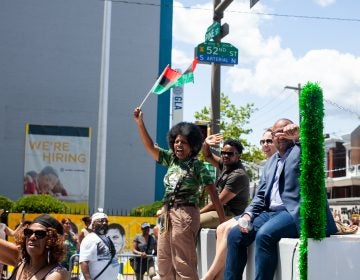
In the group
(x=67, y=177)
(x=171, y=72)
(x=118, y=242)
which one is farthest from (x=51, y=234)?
(x=67, y=177)

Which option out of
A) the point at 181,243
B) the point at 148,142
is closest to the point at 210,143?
the point at 148,142

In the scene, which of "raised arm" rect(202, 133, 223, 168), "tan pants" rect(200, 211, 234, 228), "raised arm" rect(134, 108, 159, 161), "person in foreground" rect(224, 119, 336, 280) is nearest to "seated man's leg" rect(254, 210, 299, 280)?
"person in foreground" rect(224, 119, 336, 280)

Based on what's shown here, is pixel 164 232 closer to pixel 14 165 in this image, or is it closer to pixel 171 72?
pixel 171 72

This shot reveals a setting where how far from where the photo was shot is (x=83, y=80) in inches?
1321

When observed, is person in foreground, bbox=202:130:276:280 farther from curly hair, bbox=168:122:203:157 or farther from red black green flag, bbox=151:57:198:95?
red black green flag, bbox=151:57:198:95

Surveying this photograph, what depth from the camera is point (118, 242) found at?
15062 mm

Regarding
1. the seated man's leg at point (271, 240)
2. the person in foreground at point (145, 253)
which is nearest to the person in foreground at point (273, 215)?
the seated man's leg at point (271, 240)

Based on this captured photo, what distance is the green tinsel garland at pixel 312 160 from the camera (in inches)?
152

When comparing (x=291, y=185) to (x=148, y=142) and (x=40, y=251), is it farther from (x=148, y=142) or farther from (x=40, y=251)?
(x=148, y=142)

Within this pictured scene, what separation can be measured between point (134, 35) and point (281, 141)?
99.4 feet

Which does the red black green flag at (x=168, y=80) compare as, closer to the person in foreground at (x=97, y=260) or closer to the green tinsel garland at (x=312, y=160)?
the person in foreground at (x=97, y=260)

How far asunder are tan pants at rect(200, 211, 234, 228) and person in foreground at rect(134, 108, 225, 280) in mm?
396

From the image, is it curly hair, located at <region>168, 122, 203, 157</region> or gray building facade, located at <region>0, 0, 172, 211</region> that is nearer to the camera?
curly hair, located at <region>168, 122, 203, 157</region>

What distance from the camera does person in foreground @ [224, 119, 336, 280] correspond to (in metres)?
4.47
